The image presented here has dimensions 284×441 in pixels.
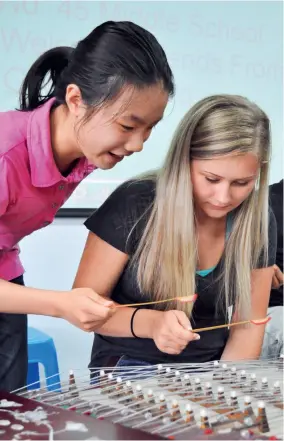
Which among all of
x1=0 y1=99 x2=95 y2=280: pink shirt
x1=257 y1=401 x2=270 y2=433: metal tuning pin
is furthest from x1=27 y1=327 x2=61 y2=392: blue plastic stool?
x1=257 y1=401 x2=270 y2=433: metal tuning pin

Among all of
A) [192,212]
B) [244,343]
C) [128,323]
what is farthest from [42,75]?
[244,343]

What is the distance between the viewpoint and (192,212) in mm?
1520

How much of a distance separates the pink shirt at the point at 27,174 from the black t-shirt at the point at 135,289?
0.54 ft

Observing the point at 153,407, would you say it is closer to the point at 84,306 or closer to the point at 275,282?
the point at 84,306

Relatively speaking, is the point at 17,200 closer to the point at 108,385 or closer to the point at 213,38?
the point at 108,385

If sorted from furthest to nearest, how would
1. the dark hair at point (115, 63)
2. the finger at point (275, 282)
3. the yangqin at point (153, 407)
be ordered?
the finger at point (275, 282)
the dark hair at point (115, 63)
the yangqin at point (153, 407)

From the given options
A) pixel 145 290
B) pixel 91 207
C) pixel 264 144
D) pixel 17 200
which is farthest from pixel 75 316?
pixel 91 207

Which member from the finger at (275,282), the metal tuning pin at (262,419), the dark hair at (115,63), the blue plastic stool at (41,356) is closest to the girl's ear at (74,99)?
the dark hair at (115,63)

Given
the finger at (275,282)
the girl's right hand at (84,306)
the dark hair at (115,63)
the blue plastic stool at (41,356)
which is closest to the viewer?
the girl's right hand at (84,306)

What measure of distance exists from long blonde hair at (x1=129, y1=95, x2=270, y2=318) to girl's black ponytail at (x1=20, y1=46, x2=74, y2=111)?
29cm

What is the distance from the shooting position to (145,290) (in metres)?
1.55

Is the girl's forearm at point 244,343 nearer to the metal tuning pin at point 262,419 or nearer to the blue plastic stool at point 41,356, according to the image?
the metal tuning pin at point 262,419

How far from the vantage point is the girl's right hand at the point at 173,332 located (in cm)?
128

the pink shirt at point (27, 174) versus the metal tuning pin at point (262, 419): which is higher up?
the pink shirt at point (27, 174)
